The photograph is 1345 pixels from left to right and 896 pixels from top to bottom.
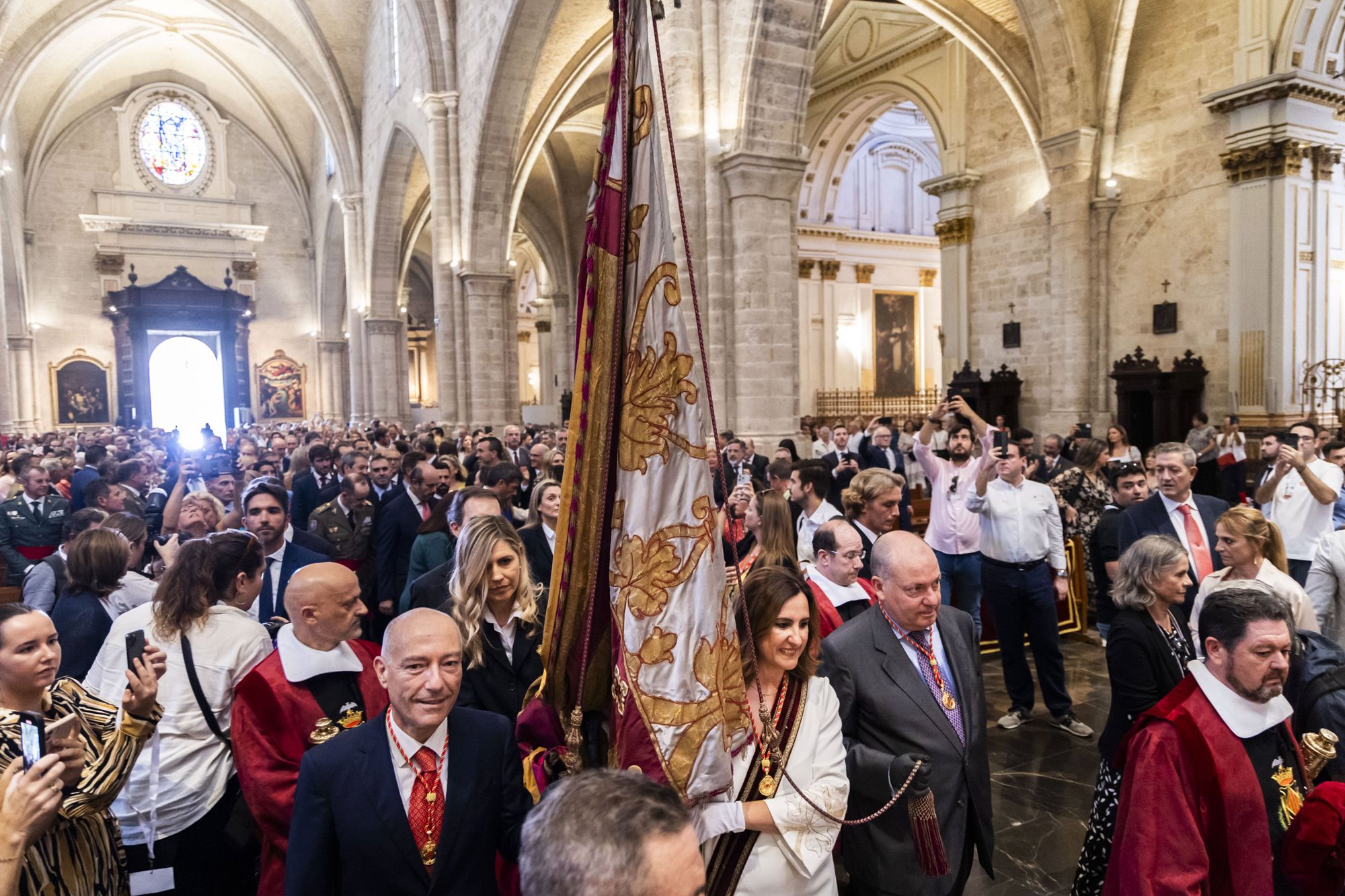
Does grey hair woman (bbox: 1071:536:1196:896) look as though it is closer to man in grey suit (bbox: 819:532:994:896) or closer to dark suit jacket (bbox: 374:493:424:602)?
man in grey suit (bbox: 819:532:994:896)

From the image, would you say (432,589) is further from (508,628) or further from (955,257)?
(955,257)

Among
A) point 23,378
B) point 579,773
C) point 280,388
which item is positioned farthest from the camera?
point 280,388

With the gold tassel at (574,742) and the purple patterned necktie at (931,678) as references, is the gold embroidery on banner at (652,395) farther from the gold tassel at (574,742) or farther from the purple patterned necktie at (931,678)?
the purple patterned necktie at (931,678)

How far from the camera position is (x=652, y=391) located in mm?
2061

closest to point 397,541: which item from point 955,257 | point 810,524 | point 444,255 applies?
point 810,524

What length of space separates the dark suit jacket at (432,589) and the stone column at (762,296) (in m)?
5.71

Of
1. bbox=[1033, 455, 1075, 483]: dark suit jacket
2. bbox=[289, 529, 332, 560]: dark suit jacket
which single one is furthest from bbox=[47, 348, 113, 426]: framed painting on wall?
bbox=[1033, 455, 1075, 483]: dark suit jacket

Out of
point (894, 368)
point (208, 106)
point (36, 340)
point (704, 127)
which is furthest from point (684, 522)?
point (208, 106)

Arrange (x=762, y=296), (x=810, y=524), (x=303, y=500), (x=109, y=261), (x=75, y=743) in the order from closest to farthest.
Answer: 1. (x=75, y=743)
2. (x=810, y=524)
3. (x=303, y=500)
4. (x=762, y=296)
5. (x=109, y=261)

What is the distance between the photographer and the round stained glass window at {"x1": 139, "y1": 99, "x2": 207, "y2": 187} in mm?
29172

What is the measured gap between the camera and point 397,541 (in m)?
5.61

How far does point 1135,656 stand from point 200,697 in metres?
3.07

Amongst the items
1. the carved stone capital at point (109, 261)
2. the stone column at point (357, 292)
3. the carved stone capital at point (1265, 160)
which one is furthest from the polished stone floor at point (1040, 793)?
the carved stone capital at point (109, 261)

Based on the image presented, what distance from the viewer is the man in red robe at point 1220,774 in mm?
2057
